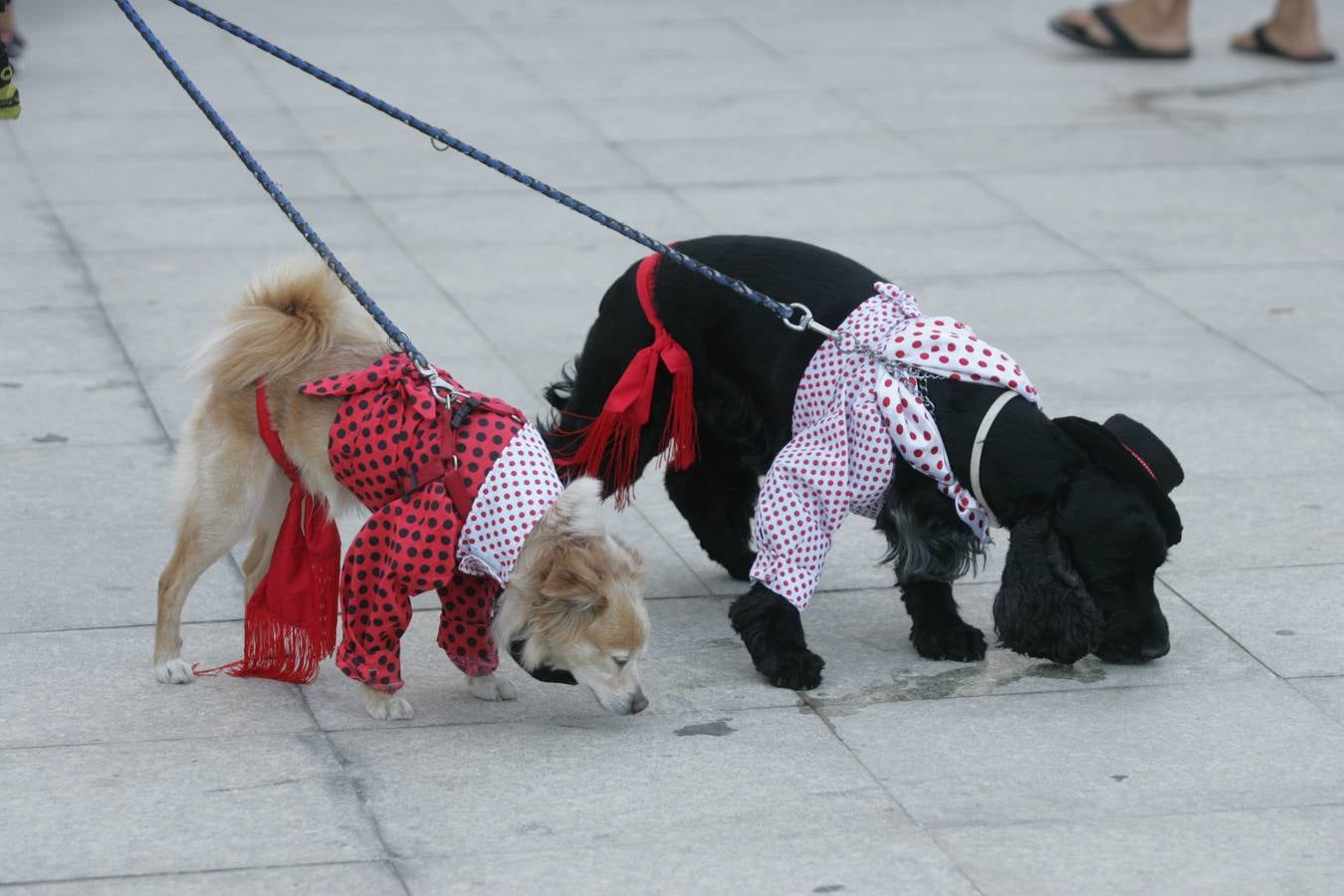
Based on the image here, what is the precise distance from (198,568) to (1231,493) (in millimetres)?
3622

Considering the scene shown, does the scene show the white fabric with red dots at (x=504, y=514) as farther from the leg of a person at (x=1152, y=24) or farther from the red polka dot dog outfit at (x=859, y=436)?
the leg of a person at (x=1152, y=24)

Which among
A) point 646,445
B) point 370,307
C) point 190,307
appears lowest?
point 190,307

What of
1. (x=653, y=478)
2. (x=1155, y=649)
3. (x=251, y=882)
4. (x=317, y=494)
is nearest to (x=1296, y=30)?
(x=653, y=478)

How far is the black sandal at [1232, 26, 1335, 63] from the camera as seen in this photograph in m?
12.8

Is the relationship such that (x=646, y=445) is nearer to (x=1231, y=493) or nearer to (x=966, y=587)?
(x=966, y=587)

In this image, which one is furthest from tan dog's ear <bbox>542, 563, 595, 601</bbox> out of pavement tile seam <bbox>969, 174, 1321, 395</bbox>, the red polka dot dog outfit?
pavement tile seam <bbox>969, 174, 1321, 395</bbox>

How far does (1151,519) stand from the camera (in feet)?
15.6

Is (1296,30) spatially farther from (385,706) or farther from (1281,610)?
(385,706)

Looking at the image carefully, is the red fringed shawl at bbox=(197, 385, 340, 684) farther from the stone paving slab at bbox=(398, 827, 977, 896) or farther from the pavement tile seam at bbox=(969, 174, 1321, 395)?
the pavement tile seam at bbox=(969, 174, 1321, 395)

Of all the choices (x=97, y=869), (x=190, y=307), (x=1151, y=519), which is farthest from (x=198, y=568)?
(x=190, y=307)

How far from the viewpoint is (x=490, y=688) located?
4.97m

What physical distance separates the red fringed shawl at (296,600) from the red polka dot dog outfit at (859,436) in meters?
1.21

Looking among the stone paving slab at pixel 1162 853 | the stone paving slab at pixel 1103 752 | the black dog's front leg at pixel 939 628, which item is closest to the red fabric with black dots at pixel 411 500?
the stone paving slab at pixel 1103 752

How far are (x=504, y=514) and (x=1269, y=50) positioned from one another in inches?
403
